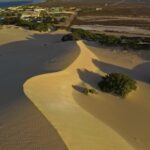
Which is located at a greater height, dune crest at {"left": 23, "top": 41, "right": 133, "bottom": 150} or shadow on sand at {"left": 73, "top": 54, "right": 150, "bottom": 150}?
dune crest at {"left": 23, "top": 41, "right": 133, "bottom": 150}

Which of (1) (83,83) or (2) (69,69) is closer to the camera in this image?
(1) (83,83)

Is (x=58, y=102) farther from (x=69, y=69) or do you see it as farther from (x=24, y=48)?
(x=24, y=48)

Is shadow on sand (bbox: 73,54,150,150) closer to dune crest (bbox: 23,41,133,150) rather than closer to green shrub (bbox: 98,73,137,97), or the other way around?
green shrub (bbox: 98,73,137,97)

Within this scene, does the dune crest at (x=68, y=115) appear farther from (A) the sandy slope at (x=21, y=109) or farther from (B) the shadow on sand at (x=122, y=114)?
(B) the shadow on sand at (x=122, y=114)

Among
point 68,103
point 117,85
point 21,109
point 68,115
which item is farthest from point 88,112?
point 117,85

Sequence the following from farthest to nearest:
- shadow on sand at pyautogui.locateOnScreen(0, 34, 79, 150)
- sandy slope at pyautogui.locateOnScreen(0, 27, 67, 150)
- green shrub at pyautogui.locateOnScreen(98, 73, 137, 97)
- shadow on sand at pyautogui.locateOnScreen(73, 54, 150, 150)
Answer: green shrub at pyautogui.locateOnScreen(98, 73, 137, 97) < shadow on sand at pyautogui.locateOnScreen(73, 54, 150, 150) < shadow on sand at pyautogui.locateOnScreen(0, 34, 79, 150) < sandy slope at pyautogui.locateOnScreen(0, 27, 67, 150)

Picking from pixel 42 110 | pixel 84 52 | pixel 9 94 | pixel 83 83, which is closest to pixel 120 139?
pixel 42 110

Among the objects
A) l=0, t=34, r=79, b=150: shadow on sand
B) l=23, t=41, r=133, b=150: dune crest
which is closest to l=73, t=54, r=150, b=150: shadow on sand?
l=23, t=41, r=133, b=150: dune crest
